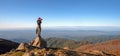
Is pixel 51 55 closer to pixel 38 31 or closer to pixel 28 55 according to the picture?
pixel 28 55

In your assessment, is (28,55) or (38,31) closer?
(28,55)

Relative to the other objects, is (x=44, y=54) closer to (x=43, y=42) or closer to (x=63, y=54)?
(x=63, y=54)

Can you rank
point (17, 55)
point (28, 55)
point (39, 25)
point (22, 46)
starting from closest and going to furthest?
point (28, 55)
point (17, 55)
point (22, 46)
point (39, 25)

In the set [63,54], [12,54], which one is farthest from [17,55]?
[63,54]

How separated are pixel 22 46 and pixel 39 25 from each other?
19.7 ft

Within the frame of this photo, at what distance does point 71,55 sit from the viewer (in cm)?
3331

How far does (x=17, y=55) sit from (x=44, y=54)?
18.4ft

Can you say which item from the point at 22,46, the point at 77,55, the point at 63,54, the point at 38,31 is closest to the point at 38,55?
the point at 63,54

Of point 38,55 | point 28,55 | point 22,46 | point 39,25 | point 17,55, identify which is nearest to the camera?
point 28,55

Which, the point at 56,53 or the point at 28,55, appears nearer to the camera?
the point at 28,55

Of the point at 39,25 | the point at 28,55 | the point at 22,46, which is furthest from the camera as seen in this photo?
the point at 39,25

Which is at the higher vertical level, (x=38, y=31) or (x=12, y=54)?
(x=38, y=31)

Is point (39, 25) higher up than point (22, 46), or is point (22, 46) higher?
point (39, 25)

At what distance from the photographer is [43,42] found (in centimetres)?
4744
